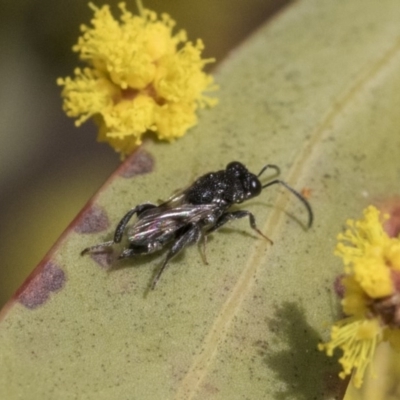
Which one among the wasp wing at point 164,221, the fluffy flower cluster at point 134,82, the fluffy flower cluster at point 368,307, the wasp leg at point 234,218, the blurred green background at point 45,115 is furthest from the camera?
the blurred green background at point 45,115

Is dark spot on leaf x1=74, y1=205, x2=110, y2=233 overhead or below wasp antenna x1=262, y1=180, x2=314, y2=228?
below

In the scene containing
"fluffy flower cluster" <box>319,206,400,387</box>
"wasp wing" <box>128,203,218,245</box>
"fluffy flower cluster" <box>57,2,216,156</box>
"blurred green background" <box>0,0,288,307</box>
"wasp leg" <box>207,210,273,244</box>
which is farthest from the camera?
"blurred green background" <box>0,0,288,307</box>

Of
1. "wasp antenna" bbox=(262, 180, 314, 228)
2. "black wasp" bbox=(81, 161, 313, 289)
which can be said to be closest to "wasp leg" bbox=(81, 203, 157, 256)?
"black wasp" bbox=(81, 161, 313, 289)

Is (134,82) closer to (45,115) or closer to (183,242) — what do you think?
(183,242)

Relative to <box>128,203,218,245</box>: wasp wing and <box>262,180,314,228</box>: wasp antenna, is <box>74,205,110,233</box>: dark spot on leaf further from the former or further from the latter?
<box>262,180,314,228</box>: wasp antenna

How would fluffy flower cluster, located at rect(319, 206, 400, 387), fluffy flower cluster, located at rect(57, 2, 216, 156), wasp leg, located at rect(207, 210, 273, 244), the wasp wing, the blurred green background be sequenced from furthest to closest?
the blurred green background → fluffy flower cluster, located at rect(57, 2, 216, 156) → wasp leg, located at rect(207, 210, 273, 244) → the wasp wing → fluffy flower cluster, located at rect(319, 206, 400, 387)

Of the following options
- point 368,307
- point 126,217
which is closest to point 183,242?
point 126,217

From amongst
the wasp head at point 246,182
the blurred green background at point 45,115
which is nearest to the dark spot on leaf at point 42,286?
the wasp head at point 246,182

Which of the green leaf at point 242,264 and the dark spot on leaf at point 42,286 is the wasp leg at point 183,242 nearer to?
the green leaf at point 242,264
